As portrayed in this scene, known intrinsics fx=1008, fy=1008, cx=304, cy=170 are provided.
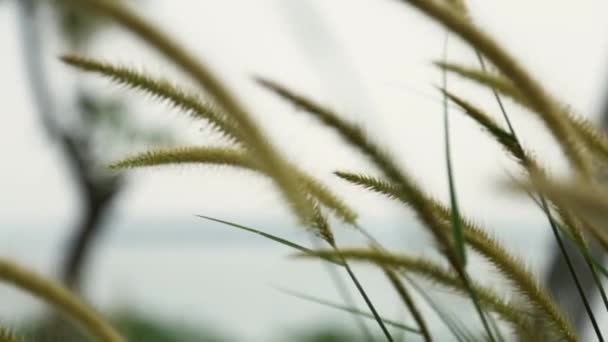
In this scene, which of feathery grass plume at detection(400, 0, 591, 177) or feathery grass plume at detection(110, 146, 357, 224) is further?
feathery grass plume at detection(110, 146, 357, 224)

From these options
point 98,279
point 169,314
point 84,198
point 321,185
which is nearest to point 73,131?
point 84,198

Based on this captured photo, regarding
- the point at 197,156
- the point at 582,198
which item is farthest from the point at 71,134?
the point at 582,198

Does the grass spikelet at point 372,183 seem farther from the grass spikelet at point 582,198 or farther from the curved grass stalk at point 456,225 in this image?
the grass spikelet at point 582,198

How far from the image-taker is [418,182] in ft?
1.30

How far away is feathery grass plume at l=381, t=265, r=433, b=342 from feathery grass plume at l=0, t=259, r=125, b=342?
143 mm

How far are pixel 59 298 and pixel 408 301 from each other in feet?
0.61

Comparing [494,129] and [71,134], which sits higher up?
[71,134]

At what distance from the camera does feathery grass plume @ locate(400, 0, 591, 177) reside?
1.14 ft

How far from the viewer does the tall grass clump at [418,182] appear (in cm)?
29

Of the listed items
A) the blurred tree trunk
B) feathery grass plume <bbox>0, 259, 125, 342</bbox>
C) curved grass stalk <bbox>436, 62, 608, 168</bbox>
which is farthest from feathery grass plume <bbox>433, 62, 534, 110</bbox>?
the blurred tree trunk

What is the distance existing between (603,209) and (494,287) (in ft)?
0.85

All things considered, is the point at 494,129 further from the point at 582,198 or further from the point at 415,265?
the point at 582,198

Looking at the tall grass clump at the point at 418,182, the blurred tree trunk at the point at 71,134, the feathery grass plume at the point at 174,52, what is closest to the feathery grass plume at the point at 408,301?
the tall grass clump at the point at 418,182

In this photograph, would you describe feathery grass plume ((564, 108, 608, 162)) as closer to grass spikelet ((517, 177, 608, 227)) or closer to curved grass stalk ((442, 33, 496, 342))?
curved grass stalk ((442, 33, 496, 342))
